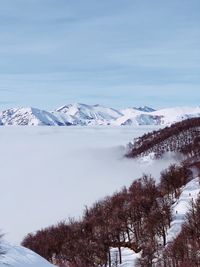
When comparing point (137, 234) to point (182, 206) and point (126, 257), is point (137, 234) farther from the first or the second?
point (182, 206)

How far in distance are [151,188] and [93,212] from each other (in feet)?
59.6

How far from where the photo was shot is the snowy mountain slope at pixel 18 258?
44.1 metres

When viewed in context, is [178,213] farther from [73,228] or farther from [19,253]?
[19,253]

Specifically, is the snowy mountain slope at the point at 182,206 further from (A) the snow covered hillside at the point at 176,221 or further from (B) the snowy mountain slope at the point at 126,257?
(B) the snowy mountain slope at the point at 126,257

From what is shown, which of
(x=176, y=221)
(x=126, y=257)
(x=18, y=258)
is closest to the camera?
(x=18, y=258)

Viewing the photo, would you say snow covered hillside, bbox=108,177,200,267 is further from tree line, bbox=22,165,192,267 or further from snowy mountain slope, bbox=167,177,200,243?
tree line, bbox=22,165,192,267

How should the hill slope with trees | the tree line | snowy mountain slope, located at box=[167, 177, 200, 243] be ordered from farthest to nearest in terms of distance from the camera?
snowy mountain slope, located at box=[167, 177, 200, 243], the tree line, the hill slope with trees

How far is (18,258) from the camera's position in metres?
46.2

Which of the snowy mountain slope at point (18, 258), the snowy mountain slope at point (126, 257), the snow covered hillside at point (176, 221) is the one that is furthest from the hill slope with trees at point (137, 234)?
the snowy mountain slope at point (18, 258)

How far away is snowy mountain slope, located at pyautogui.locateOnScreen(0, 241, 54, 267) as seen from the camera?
44138mm

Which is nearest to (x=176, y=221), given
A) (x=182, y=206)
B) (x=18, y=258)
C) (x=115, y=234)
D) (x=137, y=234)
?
(x=137, y=234)

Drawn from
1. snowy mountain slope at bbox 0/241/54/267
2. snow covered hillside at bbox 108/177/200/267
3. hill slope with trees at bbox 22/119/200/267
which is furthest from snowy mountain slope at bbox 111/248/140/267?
snowy mountain slope at bbox 0/241/54/267

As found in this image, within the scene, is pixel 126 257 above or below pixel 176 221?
below

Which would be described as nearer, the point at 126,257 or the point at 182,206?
the point at 126,257
